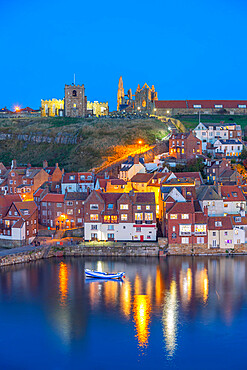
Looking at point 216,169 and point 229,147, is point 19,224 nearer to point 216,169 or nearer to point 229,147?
point 216,169

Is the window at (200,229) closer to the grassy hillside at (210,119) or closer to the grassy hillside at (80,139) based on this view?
the grassy hillside at (80,139)

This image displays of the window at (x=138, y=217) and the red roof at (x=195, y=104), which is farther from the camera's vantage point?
the red roof at (x=195, y=104)

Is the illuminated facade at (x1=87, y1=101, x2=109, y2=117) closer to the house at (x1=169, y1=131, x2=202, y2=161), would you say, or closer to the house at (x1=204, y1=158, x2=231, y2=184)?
the house at (x1=169, y1=131, x2=202, y2=161)

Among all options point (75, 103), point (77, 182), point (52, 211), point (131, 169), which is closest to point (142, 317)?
point (52, 211)

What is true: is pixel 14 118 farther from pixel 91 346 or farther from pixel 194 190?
pixel 91 346

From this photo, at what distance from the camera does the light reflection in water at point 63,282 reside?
3806 cm

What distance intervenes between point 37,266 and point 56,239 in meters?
5.74

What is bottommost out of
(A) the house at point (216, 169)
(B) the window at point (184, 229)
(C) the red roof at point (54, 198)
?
(B) the window at point (184, 229)

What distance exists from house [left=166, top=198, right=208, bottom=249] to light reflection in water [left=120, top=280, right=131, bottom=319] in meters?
8.55

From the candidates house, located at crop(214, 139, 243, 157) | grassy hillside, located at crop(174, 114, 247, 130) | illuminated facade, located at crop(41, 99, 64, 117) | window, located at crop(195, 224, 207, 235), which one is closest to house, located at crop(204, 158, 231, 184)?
house, located at crop(214, 139, 243, 157)

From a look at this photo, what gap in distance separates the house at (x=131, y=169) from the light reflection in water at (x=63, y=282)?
19.7 metres

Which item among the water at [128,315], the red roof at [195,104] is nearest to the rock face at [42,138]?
the red roof at [195,104]

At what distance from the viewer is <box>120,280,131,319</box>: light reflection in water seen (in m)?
35.6

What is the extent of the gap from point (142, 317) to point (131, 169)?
31.1 m
